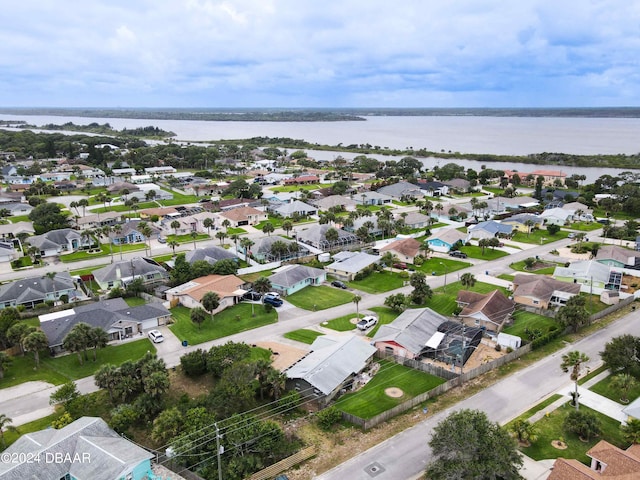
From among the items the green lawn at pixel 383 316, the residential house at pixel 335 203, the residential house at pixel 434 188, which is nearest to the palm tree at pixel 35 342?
the green lawn at pixel 383 316

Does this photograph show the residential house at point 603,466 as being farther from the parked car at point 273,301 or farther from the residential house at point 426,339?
the parked car at point 273,301

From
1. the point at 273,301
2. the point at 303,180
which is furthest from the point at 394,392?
the point at 303,180

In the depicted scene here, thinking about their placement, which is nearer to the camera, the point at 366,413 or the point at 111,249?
the point at 366,413

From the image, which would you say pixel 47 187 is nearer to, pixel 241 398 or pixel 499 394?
pixel 241 398

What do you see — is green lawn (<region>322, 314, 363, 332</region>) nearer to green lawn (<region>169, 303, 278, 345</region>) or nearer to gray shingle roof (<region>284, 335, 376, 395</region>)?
gray shingle roof (<region>284, 335, 376, 395</region>)

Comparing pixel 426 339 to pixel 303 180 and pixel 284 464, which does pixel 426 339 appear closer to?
pixel 284 464

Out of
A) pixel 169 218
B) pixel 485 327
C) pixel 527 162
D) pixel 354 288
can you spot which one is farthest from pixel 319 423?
pixel 527 162
